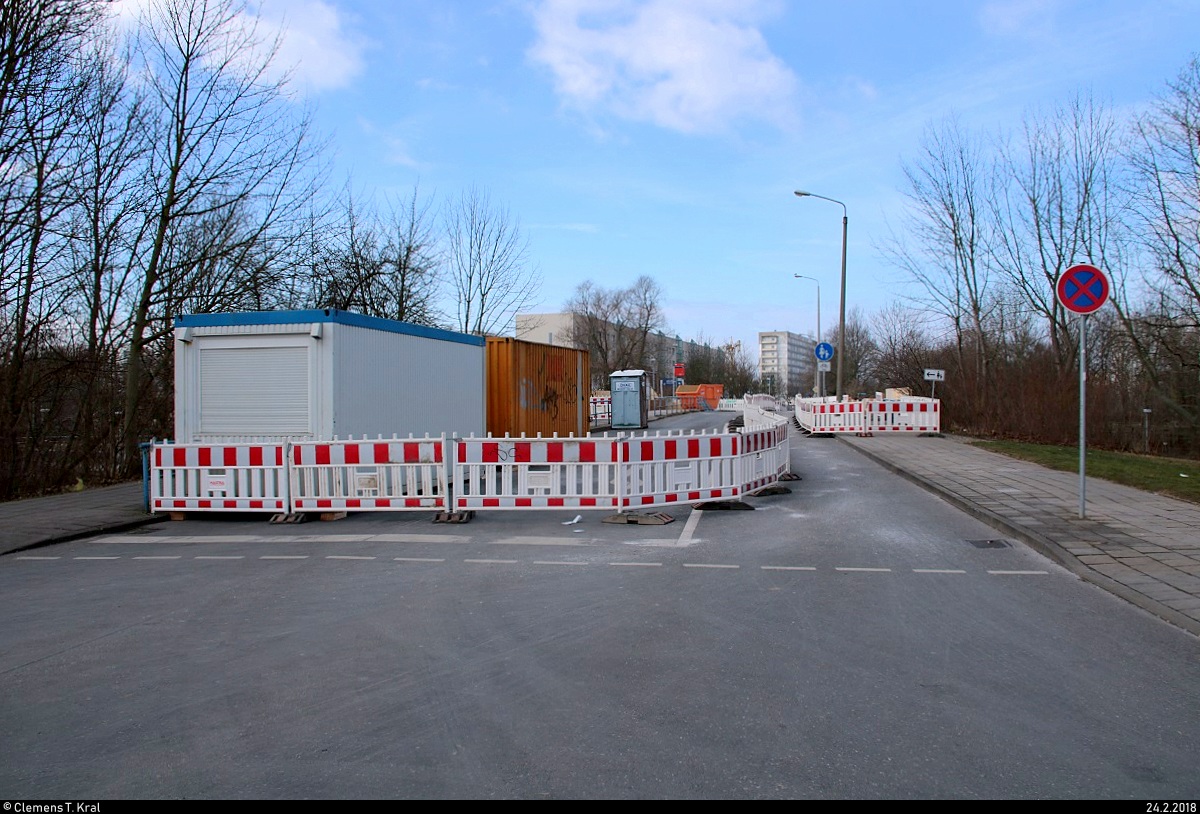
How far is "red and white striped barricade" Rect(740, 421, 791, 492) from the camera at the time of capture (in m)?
12.1

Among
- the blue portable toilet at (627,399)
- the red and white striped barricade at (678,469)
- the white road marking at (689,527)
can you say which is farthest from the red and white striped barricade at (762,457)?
the blue portable toilet at (627,399)

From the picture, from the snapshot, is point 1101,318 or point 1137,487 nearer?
point 1137,487

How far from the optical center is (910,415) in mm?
27516

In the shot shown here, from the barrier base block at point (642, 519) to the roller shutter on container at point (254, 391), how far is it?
5.02 m

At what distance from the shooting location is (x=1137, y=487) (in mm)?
12414

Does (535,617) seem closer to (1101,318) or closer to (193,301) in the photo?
(193,301)

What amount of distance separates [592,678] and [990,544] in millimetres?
6144

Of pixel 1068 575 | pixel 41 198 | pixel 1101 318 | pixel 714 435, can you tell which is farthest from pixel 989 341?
pixel 41 198

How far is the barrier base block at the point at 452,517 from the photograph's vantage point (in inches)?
415

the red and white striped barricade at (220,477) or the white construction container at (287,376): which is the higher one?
the white construction container at (287,376)

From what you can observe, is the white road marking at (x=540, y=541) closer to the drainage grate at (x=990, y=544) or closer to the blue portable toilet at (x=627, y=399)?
the drainage grate at (x=990, y=544)

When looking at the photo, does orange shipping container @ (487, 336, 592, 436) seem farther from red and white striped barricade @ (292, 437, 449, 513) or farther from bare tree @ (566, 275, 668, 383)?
bare tree @ (566, 275, 668, 383)

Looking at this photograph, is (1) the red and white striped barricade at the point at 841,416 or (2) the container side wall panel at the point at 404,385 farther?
(1) the red and white striped barricade at the point at 841,416
